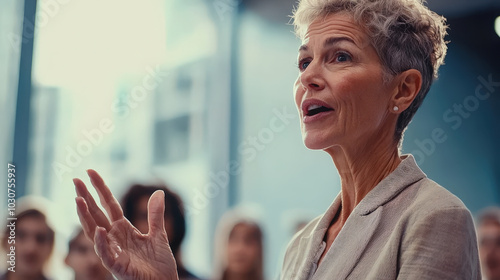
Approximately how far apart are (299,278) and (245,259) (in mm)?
2360

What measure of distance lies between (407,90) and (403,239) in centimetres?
38

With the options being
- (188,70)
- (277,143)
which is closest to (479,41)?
(277,143)

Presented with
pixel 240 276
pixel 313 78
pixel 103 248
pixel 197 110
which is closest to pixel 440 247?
pixel 313 78

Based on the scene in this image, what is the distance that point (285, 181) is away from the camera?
4418 millimetres

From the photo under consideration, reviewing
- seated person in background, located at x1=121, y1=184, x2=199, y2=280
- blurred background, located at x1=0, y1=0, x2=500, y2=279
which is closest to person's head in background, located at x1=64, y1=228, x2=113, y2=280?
blurred background, located at x1=0, y1=0, x2=500, y2=279

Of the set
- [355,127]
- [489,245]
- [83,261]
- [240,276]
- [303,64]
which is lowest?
[240,276]

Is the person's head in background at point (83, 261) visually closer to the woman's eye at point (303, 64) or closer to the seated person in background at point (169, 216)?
the seated person in background at point (169, 216)

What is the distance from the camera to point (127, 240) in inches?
45.0

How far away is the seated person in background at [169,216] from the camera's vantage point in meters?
2.96

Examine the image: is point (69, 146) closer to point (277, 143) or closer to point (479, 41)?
point (277, 143)

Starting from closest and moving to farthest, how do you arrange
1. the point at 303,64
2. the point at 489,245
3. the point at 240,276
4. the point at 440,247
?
the point at 440,247 < the point at 303,64 < the point at 489,245 < the point at 240,276

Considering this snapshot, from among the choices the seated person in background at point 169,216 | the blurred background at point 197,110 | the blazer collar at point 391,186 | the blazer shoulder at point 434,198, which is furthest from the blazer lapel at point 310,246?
the blurred background at point 197,110

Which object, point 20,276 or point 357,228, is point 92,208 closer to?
point 357,228

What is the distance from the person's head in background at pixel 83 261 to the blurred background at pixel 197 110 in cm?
8
